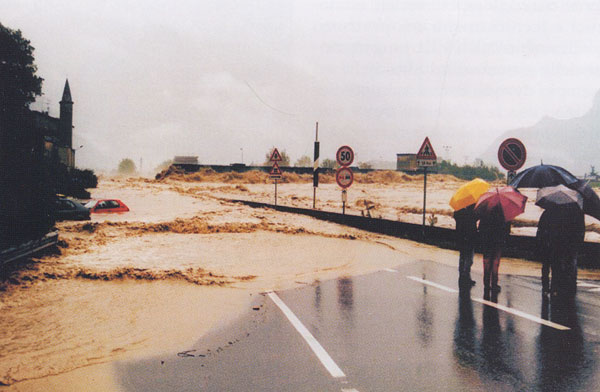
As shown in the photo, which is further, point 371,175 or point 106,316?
point 371,175

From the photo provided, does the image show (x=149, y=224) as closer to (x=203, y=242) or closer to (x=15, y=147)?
(x=203, y=242)

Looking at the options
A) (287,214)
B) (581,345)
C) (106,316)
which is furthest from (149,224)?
(581,345)

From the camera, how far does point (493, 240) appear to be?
25.7ft

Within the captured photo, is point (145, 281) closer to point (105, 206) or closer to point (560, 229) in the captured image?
point (560, 229)

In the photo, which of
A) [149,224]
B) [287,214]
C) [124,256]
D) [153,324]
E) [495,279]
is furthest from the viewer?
[287,214]

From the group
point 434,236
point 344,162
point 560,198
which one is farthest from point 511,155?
point 344,162

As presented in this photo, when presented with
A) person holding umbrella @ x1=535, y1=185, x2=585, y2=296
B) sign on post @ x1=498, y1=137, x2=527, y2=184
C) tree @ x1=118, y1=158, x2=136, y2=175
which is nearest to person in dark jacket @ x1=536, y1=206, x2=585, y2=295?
person holding umbrella @ x1=535, y1=185, x2=585, y2=296

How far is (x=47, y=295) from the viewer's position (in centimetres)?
793

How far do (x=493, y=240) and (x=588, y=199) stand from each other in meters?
1.72

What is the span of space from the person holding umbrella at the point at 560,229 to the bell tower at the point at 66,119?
8463 centimetres

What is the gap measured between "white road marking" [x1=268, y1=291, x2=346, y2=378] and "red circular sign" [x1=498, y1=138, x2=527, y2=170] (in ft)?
25.4

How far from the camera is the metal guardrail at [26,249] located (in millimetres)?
8258

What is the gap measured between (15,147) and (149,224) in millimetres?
9689

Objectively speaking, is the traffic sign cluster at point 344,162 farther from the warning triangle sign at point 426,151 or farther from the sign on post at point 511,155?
the sign on post at point 511,155
